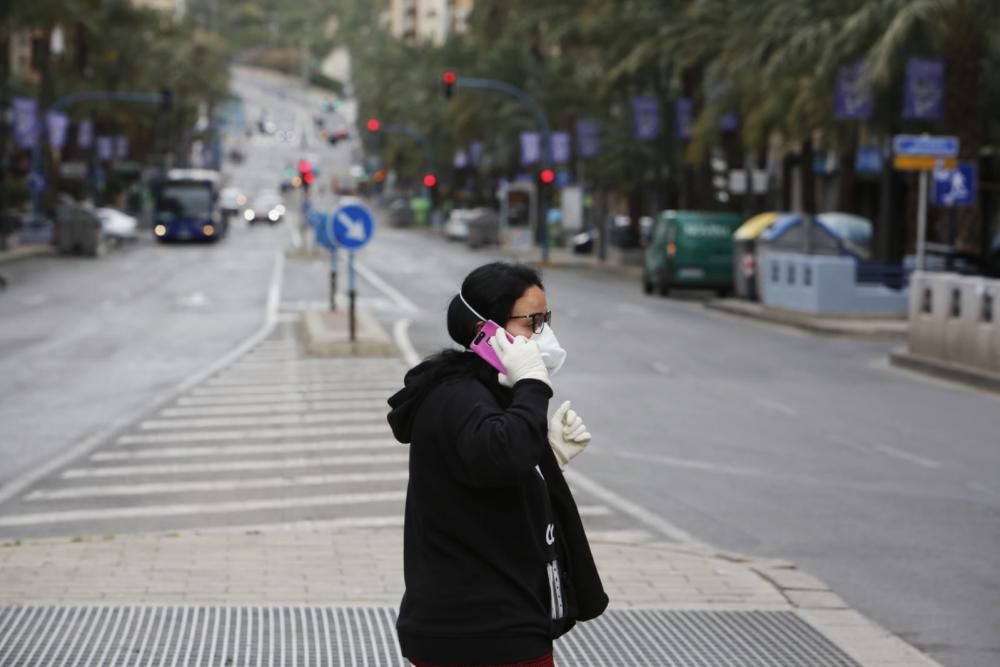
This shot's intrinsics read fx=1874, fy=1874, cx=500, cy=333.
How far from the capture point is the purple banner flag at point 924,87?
33.2 meters

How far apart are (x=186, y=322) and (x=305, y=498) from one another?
20.0 meters

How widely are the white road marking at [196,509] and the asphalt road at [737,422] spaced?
74.5 inches

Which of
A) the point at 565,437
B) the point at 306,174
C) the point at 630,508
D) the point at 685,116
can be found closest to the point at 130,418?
the point at 630,508

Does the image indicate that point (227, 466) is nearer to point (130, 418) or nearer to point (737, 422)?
point (130, 418)

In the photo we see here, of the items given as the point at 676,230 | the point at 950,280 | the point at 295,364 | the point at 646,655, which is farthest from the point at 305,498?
the point at 676,230

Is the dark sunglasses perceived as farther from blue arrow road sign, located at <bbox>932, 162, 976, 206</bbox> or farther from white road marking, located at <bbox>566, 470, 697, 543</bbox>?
blue arrow road sign, located at <bbox>932, 162, 976, 206</bbox>

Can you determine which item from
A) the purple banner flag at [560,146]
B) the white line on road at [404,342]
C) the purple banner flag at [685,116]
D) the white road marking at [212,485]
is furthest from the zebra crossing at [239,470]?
the purple banner flag at [560,146]

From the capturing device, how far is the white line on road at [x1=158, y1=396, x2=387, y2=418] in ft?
59.1

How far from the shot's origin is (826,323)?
32.0 meters

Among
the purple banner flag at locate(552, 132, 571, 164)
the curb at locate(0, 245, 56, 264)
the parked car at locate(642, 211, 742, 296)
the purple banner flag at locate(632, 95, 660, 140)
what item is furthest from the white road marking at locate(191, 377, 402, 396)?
the purple banner flag at locate(552, 132, 571, 164)

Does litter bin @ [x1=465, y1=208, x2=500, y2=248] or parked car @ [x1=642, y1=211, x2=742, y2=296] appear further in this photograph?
litter bin @ [x1=465, y1=208, x2=500, y2=248]

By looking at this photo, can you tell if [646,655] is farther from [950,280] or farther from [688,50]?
[688,50]

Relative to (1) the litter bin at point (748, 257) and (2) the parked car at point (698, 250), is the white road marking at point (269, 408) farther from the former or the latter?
(2) the parked car at point (698, 250)

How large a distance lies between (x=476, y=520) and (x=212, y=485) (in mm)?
9079
